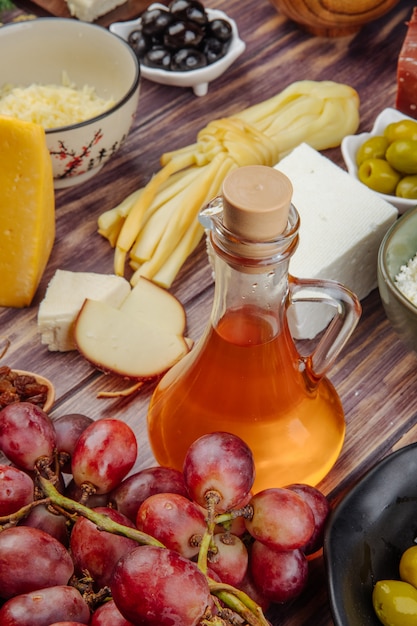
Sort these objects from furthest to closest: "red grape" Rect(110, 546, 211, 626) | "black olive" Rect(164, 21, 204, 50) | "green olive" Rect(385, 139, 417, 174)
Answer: "black olive" Rect(164, 21, 204, 50) < "green olive" Rect(385, 139, 417, 174) < "red grape" Rect(110, 546, 211, 626)

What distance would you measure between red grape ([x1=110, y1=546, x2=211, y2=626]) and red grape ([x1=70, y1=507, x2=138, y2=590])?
3.6 inches

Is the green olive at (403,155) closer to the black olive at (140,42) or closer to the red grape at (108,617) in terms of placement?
the black olive at (140,42)

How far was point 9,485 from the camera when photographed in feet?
1.85

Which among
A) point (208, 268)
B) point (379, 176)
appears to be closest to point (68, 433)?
point (208, 268)

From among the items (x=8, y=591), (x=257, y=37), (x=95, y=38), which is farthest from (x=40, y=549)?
(x=257, y=37)

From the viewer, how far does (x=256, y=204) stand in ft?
1.71

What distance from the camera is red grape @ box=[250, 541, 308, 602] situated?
2.00 ft

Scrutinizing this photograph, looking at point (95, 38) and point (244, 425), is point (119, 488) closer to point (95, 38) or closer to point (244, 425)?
point (244, 425)

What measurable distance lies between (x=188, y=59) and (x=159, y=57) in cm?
5

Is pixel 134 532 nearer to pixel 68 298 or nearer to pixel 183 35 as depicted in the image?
pixel 68 298

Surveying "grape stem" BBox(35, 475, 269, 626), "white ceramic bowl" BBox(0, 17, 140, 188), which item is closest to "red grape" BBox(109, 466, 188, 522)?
"grape stem" BBox(35, 475, 269, 626)

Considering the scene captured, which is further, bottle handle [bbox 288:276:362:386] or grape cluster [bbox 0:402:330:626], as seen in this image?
bottle handle [bbox 288:276:362:386]

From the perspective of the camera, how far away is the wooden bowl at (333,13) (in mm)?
1250

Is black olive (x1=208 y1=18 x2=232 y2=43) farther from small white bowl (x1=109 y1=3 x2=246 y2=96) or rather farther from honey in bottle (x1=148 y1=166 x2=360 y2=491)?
honey in bottle (x1=148 y1=166 x2=360 y2=491)
